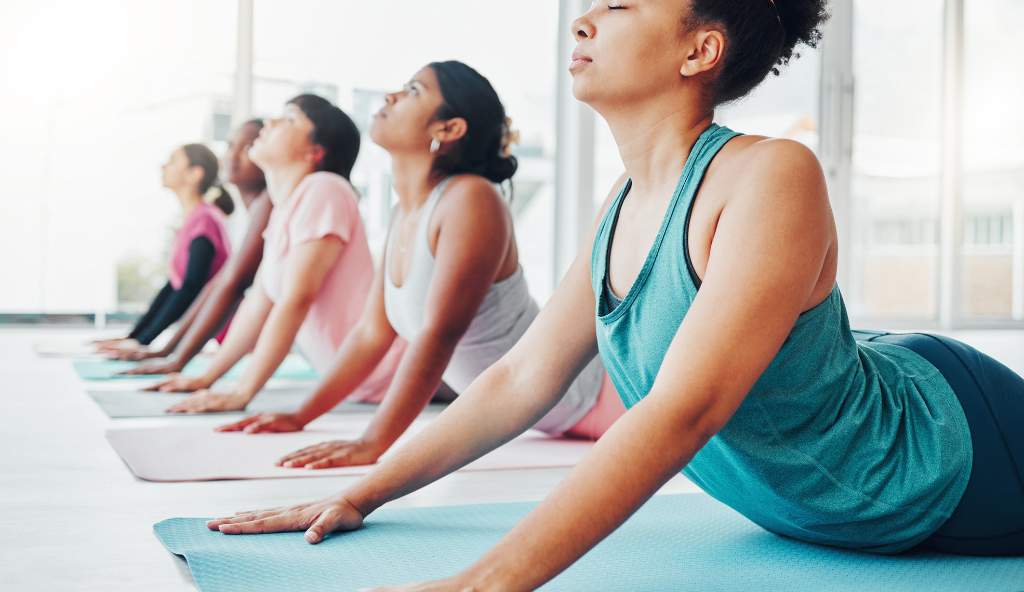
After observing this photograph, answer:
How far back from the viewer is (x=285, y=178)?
3.05 metres

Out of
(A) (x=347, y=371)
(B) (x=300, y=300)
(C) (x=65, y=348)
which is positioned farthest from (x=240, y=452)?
(C) (x=65, y=348)

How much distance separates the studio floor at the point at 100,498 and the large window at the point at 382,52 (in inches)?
123

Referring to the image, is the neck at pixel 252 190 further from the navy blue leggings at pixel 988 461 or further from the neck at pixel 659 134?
the navy blue leggings at pixel 988 461

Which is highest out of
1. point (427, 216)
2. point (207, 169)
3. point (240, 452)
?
point (207, 169)

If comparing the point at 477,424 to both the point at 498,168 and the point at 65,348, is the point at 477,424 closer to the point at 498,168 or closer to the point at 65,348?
the point at 498,168

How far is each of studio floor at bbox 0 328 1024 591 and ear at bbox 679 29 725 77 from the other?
2.53 feet

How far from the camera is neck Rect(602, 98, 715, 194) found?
3.88ft

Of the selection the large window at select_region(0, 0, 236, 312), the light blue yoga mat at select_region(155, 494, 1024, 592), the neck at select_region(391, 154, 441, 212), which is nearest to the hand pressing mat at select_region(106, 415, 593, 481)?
the light blue yoga mat at select_region(155, 494, 1024, 592)

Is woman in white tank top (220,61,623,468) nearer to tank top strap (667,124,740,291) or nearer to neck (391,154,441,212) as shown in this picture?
neck (391,154,441,212)

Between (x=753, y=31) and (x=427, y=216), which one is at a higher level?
(x=753, y=31)

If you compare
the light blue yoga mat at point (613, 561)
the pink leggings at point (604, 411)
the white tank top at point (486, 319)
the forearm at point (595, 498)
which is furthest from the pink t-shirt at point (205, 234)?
the forearm at point (595, 498)

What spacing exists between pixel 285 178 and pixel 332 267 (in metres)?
0.38

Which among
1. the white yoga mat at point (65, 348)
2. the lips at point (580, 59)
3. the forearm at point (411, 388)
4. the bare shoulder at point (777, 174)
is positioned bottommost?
the white yoga mat at point (65, 348)

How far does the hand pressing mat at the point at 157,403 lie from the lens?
8.82 feet
